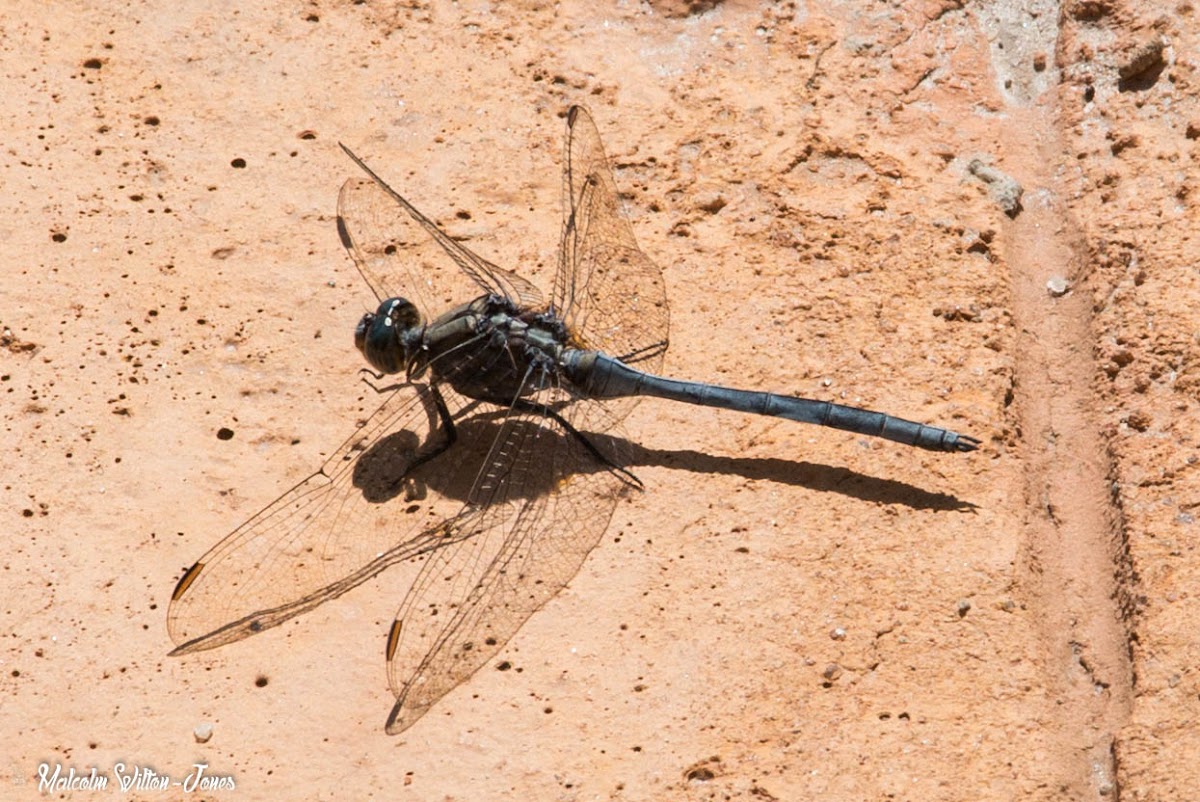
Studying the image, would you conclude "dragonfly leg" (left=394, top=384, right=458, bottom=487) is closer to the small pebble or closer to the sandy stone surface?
the sandy stone surface

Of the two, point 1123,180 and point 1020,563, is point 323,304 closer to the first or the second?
point 1020,563

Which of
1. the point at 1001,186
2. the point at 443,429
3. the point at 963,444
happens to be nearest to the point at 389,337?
the point at 443,429

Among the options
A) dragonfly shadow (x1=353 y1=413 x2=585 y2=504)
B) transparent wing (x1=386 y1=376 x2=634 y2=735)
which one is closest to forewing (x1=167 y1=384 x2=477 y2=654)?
dragonfly shadow (x1=353 y1=413 x2=585 y2=504)

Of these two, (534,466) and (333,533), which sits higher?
(333,533)

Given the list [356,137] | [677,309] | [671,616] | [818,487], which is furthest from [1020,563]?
[356,137]

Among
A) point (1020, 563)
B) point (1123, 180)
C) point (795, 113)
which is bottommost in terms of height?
point (1020, 563)

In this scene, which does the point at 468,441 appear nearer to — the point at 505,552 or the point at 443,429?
the point at 443,429

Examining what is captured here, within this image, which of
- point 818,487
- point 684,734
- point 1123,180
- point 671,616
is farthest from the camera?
point 1123,180
